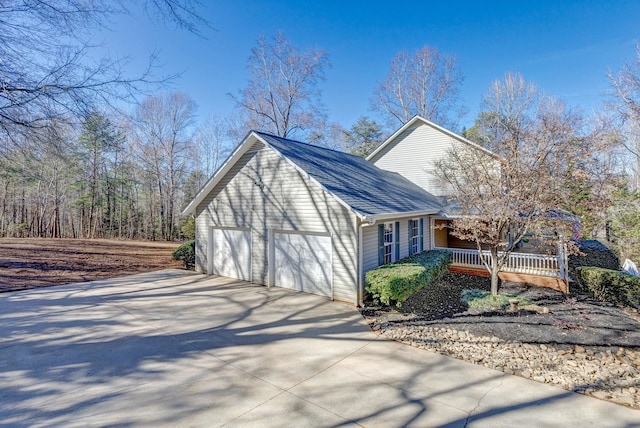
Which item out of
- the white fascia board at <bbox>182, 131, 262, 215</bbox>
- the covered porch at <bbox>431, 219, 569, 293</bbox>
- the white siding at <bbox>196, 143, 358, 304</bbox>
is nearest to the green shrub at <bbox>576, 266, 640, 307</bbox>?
the covered porch at <bbox>431, 219, 569, 293</bbox>

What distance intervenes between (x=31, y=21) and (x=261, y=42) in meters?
19.4

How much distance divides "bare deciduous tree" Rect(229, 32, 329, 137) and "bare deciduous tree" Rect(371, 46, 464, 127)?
20.8ft

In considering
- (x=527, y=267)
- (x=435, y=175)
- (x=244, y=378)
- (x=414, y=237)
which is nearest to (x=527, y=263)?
(x=527, y=267)

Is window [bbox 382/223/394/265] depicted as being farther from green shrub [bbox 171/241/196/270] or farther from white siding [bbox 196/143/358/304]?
green shrub [bbox 171/241/196/270]

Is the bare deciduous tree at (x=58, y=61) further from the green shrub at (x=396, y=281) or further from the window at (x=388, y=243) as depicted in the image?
the window at (x=388, y=243)

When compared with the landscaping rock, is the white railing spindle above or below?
above

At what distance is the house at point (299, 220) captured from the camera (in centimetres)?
826

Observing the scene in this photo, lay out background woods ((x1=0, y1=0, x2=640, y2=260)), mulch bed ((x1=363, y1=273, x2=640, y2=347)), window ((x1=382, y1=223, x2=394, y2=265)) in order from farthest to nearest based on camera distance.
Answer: window ((x1=382, y1=223, x2=394, y2=265)) → mulch bed ((x1=363, y1=273, x2=640, y2=347)) → background woods ((x1=0, y1=0, x2=640, y2=260))

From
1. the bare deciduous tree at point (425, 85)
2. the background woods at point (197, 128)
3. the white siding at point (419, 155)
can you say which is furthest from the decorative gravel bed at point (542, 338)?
the bare deciduous tree at point (425, 85)

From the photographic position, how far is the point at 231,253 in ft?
36.8

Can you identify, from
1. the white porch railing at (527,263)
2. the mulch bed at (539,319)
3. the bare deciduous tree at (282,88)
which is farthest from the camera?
the bare deciduous tree at (282,88)

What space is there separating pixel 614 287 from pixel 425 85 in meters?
19.7

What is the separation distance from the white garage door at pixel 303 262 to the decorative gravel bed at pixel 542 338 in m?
1.73

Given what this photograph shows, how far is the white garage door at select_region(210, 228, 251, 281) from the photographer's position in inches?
421
